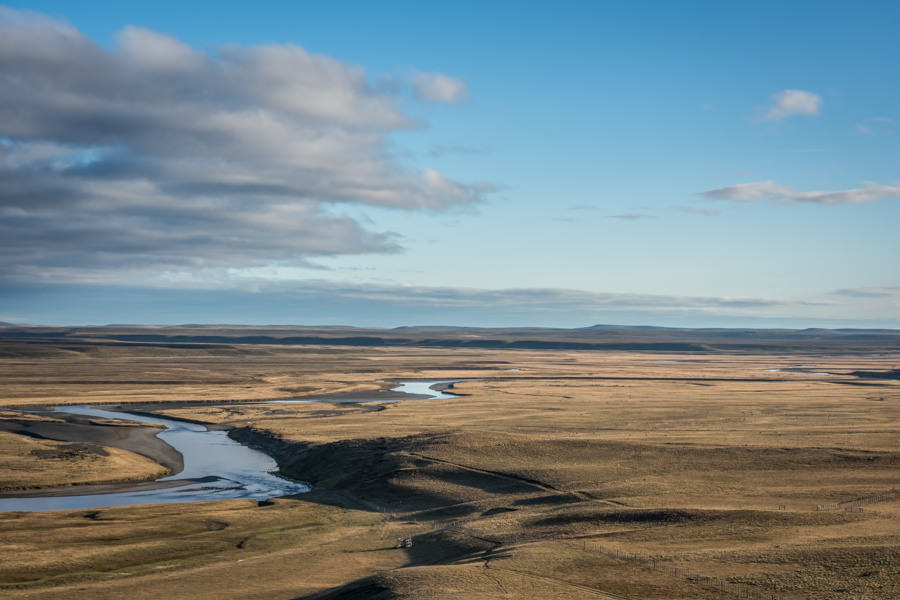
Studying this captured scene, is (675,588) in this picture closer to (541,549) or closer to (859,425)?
(541,549)

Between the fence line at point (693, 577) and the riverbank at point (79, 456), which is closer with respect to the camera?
the fence line at point (693, 577)

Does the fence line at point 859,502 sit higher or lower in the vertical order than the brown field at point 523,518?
higher

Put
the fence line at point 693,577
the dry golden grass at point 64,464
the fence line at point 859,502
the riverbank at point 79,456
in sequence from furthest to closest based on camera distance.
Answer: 1. the dry golden grass at point 64,464
2. the riverbank at point 79,456
3. the fence line at point 859,502
4. the fence line at point 693,577

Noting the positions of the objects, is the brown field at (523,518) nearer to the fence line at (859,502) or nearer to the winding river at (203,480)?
the fence line at (859,502)

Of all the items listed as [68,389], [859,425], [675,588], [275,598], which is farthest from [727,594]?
[68,389]

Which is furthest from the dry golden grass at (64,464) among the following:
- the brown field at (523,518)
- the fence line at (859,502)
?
the fence line at (859,502)
